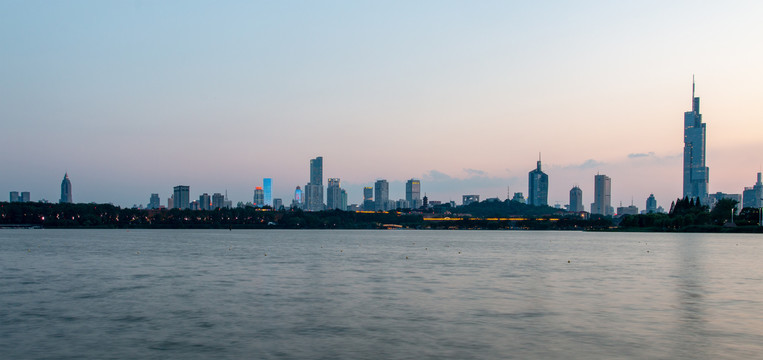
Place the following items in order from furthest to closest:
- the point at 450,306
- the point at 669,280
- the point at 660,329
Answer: the point at 669,280
the point at 450,306
the point at 660,329

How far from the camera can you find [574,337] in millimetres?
26188

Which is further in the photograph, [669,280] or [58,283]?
[669,280]

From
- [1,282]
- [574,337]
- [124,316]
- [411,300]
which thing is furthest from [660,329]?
[1,282]

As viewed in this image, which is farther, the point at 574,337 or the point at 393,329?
the point at 393,329

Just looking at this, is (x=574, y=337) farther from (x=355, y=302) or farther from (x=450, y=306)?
(x=355, y=302)

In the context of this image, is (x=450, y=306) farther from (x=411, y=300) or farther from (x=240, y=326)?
(x=240, y=326)

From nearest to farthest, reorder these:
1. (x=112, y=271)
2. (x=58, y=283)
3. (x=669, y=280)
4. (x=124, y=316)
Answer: (x=124, y=316) → (x=58, y=283) → (x=669, y=280) → (x=112, y=271)

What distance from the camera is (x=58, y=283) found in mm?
46812

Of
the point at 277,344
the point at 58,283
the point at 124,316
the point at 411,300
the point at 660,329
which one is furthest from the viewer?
the point at 58,283

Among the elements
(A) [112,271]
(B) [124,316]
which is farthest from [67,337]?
(A) [112,271]

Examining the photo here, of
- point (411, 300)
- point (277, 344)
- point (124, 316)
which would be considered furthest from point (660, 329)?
point (124, 316)

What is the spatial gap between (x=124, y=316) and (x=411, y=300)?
15.7m

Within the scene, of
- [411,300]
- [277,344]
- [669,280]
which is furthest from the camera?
[669,280]

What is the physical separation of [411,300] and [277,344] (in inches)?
554
